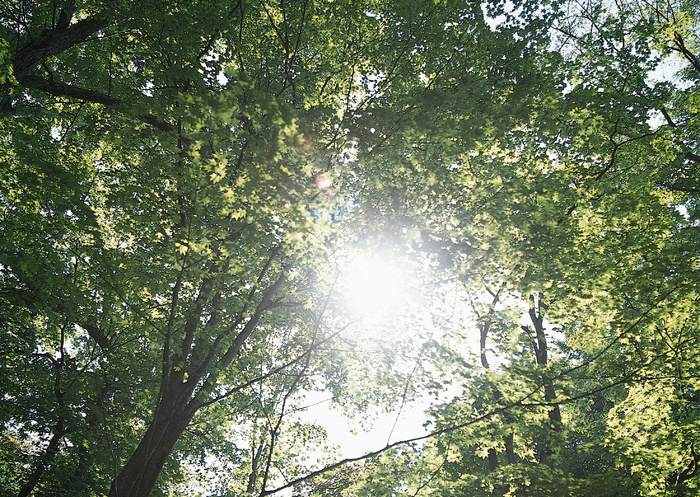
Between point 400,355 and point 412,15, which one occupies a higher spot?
point 412,15

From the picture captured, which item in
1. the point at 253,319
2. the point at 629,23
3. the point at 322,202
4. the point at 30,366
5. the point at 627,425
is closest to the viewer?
the point at 322,202

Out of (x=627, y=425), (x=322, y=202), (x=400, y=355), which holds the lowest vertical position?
(x=627, y=425)

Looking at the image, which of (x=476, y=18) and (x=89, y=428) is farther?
(x=89, y=428)

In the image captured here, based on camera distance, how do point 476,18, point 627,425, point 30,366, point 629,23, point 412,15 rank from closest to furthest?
point 412,15 < point 476,18 < point 30,366 < point 627,425 < point 629,23

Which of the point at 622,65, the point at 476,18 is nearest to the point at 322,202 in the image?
the point at 476,18

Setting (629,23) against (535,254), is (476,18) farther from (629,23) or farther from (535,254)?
(629,23)

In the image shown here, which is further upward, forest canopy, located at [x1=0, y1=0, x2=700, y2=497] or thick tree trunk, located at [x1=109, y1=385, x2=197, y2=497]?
forest canopy, located at [x1=0, y1=0, x2=700, y2=497]

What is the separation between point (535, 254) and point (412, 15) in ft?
15.0

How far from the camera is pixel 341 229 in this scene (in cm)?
600

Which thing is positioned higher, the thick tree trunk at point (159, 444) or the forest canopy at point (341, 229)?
the forest canopy at point (341, 229)

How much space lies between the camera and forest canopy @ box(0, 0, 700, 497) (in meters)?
4.66

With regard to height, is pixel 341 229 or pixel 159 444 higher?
pixel 341 229

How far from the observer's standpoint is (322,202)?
544cm

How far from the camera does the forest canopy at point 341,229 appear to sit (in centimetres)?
466
